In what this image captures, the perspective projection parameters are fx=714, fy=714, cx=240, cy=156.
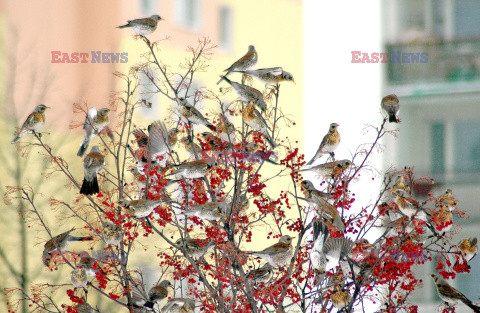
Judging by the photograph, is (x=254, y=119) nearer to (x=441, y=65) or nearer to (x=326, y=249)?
(x=326, y=249)

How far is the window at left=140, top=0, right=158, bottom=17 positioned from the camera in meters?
2.83

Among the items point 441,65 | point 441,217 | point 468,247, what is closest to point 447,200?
point 441,217

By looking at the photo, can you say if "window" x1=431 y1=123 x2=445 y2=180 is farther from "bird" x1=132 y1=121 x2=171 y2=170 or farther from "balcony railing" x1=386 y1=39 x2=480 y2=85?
"bird" x1=132 y1=121 x2=171 y2=170

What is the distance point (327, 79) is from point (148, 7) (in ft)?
2.57

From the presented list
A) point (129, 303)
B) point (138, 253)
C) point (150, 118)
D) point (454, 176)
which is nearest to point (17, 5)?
point (150, 118)

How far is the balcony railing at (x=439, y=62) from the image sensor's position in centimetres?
278

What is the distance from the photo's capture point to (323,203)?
122cm

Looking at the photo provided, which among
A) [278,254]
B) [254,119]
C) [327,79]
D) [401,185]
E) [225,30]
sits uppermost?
[225,30]

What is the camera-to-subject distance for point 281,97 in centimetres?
328

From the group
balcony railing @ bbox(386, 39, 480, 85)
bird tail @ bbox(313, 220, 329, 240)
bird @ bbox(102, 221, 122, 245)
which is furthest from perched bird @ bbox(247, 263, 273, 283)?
balcony railing @ bbox(386, 39, 480, 85)

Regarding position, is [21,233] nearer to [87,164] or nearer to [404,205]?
[87,164]

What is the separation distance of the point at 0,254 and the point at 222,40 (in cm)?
128

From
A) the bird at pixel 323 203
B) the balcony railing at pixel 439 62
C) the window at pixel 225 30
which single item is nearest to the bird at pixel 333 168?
the bird at pixel 323 203

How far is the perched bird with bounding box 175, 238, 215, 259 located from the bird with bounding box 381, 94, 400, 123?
17.0 inches
